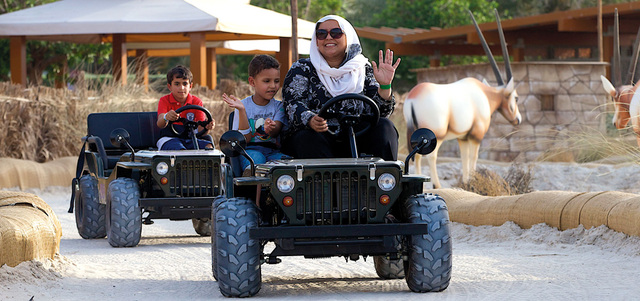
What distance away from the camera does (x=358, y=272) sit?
273 inches

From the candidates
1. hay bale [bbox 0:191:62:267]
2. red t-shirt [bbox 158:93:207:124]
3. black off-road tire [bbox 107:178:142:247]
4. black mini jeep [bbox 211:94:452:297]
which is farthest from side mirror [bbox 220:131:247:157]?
red t-shirt [bbox 158:93:207:124]

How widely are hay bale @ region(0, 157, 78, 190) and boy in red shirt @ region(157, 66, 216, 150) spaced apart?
577 cm

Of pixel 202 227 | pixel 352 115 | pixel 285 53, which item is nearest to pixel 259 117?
pixel 352 115

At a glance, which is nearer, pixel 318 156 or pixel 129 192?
pixel 318 156

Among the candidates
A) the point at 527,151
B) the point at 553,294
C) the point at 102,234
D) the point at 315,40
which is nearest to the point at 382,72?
the point at 315,40

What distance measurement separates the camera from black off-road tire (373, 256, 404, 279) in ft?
21.1

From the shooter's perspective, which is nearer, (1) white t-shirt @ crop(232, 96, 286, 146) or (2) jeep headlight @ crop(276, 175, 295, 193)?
(2) jeep headlight @ crop(276, 175, 295, 193)

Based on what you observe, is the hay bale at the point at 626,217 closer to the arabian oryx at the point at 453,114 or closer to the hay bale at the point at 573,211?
the hay bale at the point at 573,211

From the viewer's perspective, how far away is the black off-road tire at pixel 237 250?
5.52m

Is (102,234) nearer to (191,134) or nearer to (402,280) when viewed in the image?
(191,134)

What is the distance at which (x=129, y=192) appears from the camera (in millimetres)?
8719

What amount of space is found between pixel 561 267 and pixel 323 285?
1698 millimetres

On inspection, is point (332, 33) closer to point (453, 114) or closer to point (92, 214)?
point (92, 214)

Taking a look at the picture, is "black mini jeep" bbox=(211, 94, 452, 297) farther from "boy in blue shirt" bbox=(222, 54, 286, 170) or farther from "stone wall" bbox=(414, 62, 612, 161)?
"stone wall" bbox=(414, 62, 612, 161)
